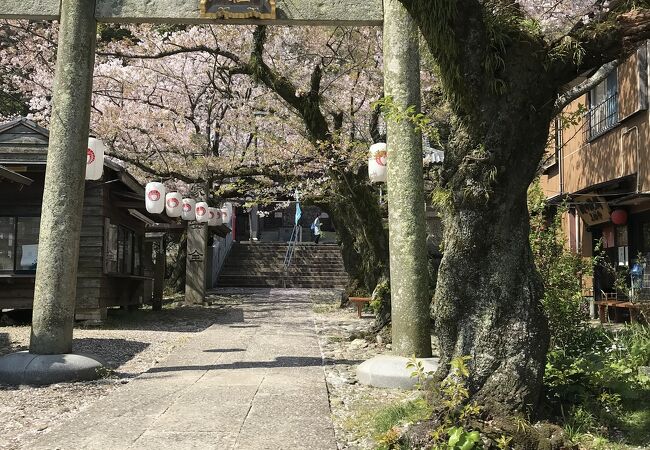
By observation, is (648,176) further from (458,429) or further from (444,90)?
(458,429)

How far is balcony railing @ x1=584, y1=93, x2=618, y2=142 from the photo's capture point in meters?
14.0

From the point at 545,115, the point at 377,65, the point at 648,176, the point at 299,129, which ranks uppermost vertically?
the point at 377,65

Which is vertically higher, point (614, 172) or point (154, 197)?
point (614, 172)

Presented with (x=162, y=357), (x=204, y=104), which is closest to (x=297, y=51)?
(x=204, y=104)

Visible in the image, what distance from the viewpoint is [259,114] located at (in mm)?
18391

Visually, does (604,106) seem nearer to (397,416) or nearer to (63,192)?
(397,416)

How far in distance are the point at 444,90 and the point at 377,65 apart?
11.4 m

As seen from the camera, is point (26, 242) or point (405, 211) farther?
point (26, 242)

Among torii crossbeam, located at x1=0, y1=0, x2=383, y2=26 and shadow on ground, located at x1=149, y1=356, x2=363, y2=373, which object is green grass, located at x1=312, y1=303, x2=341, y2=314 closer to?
shadow on ground, located at x1=149, y1=356, x2=363, y2=373

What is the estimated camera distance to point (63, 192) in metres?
7.40

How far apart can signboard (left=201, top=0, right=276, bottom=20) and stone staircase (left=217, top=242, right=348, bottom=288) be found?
21.3 metres

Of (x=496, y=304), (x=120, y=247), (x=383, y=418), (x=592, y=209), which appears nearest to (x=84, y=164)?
(x=383, y=418)

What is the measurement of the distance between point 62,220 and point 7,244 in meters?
6.56

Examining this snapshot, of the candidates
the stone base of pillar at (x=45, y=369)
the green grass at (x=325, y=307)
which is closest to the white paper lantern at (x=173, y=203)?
the green grass at (x=325, y=307)
